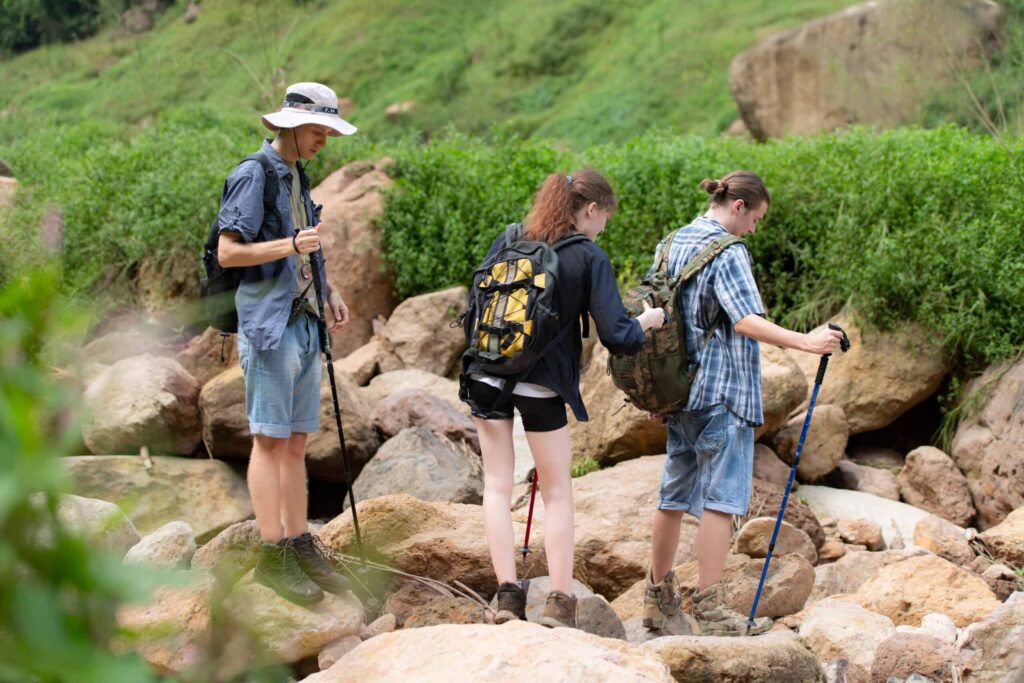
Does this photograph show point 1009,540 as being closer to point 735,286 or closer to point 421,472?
point 735,286

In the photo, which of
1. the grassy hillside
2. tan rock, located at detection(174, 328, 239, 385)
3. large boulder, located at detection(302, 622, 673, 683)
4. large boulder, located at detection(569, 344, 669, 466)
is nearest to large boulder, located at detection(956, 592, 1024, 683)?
large boulder, located at detection(302, 622, 673, 683)

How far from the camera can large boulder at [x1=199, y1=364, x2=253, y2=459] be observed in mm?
7309

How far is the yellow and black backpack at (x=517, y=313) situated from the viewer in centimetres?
423

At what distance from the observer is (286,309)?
14.9ft

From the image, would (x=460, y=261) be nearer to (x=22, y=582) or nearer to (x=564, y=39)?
(x=22, y=582)

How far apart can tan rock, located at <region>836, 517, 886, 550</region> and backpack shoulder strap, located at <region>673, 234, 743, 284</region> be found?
3081 mm

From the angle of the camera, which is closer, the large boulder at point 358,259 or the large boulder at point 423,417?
the large boulder at point 423,417

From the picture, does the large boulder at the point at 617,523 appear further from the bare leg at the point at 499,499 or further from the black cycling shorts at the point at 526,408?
the black cycling shorts at the point at 526,408

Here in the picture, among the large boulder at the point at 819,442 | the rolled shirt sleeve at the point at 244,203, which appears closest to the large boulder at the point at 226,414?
the rolled shirt sleeve at the point at 244,203

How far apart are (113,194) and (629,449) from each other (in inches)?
256

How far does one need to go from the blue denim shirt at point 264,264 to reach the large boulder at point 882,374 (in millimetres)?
4949

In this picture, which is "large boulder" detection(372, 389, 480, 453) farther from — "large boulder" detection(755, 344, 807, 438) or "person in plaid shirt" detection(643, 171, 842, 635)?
"person in plaid shirt" detection(643, 171, 842, 635)

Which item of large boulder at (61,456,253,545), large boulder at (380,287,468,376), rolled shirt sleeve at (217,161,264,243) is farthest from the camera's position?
large boulder at (380,287,468,376)

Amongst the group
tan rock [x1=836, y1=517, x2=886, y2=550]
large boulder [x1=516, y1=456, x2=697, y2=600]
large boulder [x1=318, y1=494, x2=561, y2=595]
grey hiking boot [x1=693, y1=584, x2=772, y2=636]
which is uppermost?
large boulder [x1=318, y1=494, x2=561, y2=595]
